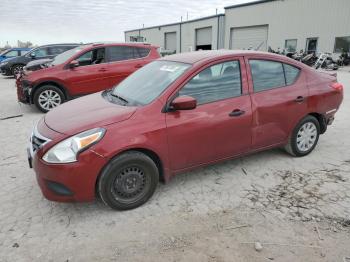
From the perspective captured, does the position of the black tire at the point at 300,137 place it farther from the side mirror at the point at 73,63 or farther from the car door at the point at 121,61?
the side mirror at the point at 73,63

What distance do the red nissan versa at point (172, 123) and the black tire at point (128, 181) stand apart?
1cm

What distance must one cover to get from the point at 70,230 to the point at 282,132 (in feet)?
9.82

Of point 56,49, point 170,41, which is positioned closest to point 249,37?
point 170,41

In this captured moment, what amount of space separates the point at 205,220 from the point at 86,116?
5.52 ft

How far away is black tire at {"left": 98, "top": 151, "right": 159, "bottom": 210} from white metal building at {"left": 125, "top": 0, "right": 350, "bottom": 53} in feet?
50.6


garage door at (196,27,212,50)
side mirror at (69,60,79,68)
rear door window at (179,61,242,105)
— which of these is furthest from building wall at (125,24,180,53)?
rear door window at (179,61,242,105)

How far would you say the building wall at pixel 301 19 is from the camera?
71.6ft

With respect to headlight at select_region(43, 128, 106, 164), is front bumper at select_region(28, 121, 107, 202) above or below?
below

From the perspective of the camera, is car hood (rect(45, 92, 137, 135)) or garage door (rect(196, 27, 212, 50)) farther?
garage door (rect(196, 27, 212, 50))

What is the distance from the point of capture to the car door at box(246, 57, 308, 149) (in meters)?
3.95

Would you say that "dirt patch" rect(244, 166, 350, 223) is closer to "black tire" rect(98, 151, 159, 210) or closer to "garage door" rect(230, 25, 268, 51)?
"black tire" rect(98, 151, 159, 210)

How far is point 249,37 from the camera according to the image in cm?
2952

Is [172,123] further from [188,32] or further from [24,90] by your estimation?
[188,32]

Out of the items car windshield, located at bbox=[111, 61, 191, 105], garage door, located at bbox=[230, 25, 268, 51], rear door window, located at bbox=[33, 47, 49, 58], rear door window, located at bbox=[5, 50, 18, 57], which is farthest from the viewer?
garage door, located at bbox=[230, 25, 268, 51]
